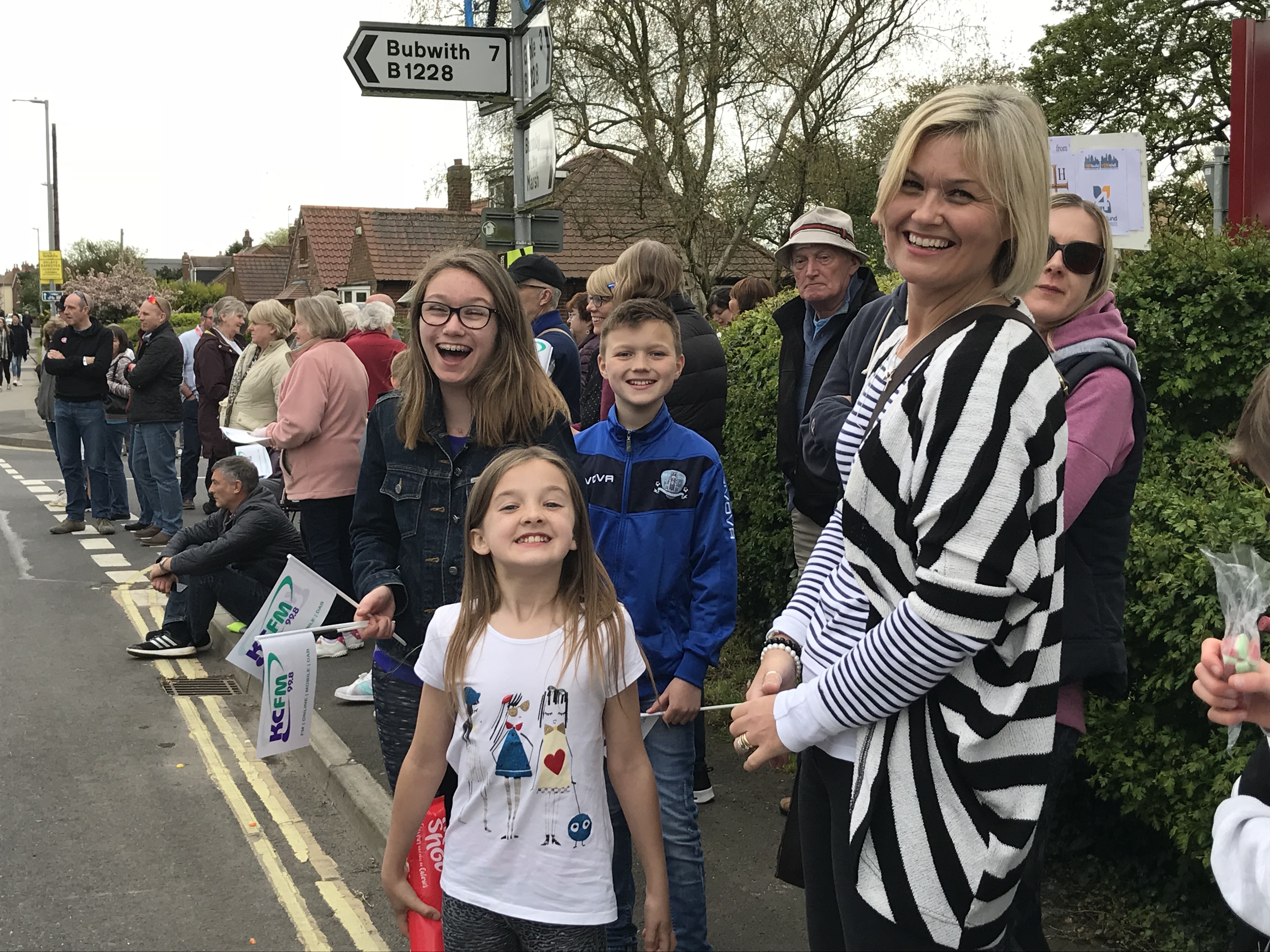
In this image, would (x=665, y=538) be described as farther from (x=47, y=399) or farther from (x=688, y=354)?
(x=47, y=399)

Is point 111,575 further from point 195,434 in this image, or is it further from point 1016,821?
point 1016,821

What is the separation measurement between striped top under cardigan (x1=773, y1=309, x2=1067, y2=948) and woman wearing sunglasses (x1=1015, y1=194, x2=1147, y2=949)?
43cm

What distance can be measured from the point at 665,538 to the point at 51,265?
137ft

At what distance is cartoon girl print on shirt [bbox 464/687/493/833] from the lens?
2.62 metres

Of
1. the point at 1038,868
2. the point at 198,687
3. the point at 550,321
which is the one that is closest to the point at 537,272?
the point at 550,321

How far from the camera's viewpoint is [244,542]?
6926 mm

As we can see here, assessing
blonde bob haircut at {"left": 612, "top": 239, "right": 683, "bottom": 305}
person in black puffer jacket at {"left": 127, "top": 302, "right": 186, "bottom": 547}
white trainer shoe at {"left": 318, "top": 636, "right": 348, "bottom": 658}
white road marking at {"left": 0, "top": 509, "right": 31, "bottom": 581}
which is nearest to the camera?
blonde bob haircut at {"left": 612, "top": 239, "right": 683, "bottom": 305}

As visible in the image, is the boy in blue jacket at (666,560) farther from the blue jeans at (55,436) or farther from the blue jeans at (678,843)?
the blue jeans at (55,436)

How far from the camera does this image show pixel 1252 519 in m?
3.16

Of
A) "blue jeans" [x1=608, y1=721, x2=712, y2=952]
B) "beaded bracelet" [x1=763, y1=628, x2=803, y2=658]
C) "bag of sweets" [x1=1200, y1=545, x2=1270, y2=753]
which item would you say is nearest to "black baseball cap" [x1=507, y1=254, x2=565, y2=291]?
"blue jeans" [x1=608, y1=721, x2=712, y2=952]

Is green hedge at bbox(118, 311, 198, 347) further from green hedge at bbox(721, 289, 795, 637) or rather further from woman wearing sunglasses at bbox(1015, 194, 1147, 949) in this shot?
woman wearing sunglasses at bbox(1015, 194, 1147, 949)

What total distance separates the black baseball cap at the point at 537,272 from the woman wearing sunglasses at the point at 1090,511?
352 centimetres

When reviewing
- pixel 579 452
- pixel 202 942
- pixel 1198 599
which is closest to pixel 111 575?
pixel 202 942

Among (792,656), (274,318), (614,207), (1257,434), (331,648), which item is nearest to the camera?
(1257,434)
